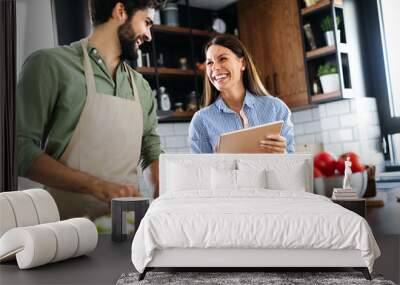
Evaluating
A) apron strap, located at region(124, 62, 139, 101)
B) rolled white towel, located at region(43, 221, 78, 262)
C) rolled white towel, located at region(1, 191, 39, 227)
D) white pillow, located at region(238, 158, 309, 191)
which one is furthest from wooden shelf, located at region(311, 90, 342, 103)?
rolled white towel, located at region(1, 191, 39, 227)

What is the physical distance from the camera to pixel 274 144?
411 cm

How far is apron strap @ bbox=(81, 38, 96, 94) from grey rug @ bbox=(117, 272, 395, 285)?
189 cm

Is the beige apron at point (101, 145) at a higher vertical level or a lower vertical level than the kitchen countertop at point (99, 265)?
higher

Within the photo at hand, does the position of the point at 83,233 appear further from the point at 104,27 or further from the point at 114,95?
the point at 104,27

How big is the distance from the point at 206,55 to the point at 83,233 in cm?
200

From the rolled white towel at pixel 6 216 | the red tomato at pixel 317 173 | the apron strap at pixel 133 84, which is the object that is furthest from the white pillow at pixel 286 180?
the rolled white towel at pixel 6 216

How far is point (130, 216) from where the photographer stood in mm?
4297

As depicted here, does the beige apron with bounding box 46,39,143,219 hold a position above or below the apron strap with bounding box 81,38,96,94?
below

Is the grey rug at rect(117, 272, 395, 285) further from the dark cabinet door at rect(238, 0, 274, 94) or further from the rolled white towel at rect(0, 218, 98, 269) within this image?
the dark cabinet door at rect(238, 0, 274, 94)

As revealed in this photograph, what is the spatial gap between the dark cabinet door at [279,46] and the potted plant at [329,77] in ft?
0.57

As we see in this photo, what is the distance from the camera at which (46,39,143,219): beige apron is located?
414 centimetres

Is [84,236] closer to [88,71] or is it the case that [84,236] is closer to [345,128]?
[88,71]

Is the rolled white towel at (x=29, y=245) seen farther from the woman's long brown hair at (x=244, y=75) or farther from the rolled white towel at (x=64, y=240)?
the woman's long brown hair at (x=244, y=75)

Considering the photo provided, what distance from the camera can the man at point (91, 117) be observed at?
13.4 feet
